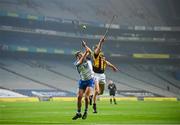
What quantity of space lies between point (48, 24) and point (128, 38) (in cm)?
873

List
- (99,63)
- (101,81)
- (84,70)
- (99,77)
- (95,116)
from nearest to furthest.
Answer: (84,70) → (95,116) → (99,63) → (99,77) → (101,81)

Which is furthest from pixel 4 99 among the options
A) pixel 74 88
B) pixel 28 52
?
pixel 28 52

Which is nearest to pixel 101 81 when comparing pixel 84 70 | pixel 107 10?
pixel 84 70

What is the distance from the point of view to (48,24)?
153ft

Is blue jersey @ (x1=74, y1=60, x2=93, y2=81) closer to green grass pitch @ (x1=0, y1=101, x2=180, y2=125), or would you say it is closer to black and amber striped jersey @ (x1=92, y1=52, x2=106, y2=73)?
green grass pitch @ (x1=0, y1=101, x2=180, y2=125)

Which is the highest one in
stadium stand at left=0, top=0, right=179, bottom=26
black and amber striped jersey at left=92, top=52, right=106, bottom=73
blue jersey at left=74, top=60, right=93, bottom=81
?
stadium stand at left=0, top=0, right=179, bottom=26

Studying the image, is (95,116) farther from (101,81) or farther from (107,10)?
(107,10)

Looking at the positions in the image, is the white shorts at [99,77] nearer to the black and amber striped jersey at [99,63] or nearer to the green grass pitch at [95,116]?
the black and amber striped jersey at [99,63]

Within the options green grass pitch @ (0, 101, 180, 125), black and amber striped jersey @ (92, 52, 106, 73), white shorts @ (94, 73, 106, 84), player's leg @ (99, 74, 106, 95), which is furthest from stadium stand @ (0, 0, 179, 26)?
black and amber striped jersey @ (92, 52, 106, 73)

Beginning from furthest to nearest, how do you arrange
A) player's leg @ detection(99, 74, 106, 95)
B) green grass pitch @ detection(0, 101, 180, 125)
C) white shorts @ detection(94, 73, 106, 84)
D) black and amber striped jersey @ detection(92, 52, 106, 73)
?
player's leg @ detection(99, 74, 106, 95), white shorts @ detection(94, 73, 106, 84), black and amber striped jersey @ detection(92, 52, 106, 73), green grass pitch @ detection(0, 101, 180, 125)

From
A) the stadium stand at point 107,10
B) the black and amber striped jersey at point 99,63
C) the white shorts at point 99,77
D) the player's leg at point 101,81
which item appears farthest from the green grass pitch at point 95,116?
the stadium stand at point 107,10

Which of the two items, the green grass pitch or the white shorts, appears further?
the white shorts

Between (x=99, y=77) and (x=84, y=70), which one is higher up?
(x=99, y=77)

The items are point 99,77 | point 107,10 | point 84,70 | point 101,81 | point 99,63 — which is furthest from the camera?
point 107,10
